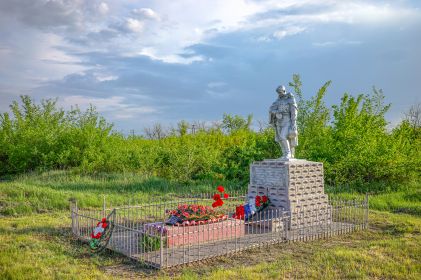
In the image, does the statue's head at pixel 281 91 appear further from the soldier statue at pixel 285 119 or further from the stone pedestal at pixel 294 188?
the stone pedestal at pixel 294 188

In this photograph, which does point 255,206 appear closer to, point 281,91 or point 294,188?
point 294,188

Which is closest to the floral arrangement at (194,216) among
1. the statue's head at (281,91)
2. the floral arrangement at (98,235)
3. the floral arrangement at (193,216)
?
the floral arrangement at (193,216)

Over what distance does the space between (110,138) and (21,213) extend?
1038 centimetres

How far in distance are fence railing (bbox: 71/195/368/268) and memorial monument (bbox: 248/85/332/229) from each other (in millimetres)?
44

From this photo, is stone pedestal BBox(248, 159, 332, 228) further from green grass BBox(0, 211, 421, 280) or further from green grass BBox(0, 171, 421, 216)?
green grass BBox(0, 171, 421, 216)

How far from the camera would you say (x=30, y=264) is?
7.79 meters

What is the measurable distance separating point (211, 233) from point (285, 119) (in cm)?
400

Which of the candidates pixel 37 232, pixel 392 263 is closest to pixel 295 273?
pixel 392 263

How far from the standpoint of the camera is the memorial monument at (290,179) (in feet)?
36.4

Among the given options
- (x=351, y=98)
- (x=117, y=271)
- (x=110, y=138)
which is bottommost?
(x=117, y=271)

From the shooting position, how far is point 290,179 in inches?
437

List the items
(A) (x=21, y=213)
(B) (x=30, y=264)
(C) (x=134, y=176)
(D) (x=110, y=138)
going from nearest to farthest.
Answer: (B) (x=30, y=264) → (A) (x=21, y=213) → (C) (x=134, y=176) → (D) (x=110, y=138)

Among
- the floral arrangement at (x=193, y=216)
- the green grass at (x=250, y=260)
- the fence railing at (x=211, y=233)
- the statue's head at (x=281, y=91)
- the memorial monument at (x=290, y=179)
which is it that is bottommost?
the green grass at (x=250, y=260)

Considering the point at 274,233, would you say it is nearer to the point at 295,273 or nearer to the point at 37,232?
the point at 295,273
